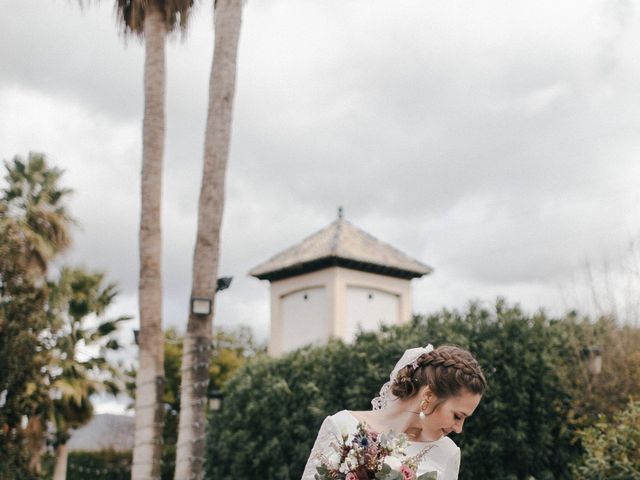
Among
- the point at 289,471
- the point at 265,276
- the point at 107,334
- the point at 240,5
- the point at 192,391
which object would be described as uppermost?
the point at 240,5

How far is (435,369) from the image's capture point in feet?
12.6

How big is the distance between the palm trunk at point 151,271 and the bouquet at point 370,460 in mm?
8722

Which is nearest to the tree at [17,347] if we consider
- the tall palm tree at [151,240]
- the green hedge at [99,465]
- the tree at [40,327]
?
the tree at [40,327]

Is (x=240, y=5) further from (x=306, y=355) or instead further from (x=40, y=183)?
(x=40, y=183)

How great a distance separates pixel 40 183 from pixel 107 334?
4837 mm

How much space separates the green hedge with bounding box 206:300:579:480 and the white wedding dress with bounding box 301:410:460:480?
6431 millimetres

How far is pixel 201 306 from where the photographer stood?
36.8 feet

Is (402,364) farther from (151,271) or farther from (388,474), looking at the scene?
(151,271)

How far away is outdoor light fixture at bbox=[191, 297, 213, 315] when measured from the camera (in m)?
11.2

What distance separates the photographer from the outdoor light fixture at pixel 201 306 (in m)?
11.2

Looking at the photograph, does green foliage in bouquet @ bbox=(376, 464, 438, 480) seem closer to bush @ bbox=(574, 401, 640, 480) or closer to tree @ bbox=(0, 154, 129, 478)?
bush @ bbox=(574, 401, 640, 480)

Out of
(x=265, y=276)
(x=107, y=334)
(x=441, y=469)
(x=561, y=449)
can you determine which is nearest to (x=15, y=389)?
(x=107, y=334)

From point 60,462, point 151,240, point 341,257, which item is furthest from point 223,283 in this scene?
point 60,462

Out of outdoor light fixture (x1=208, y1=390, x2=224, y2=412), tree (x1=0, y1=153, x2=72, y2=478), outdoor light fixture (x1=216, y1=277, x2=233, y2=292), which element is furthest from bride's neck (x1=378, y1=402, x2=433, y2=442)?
tree (x1=0, y1=153, x2=72, y2=478)
